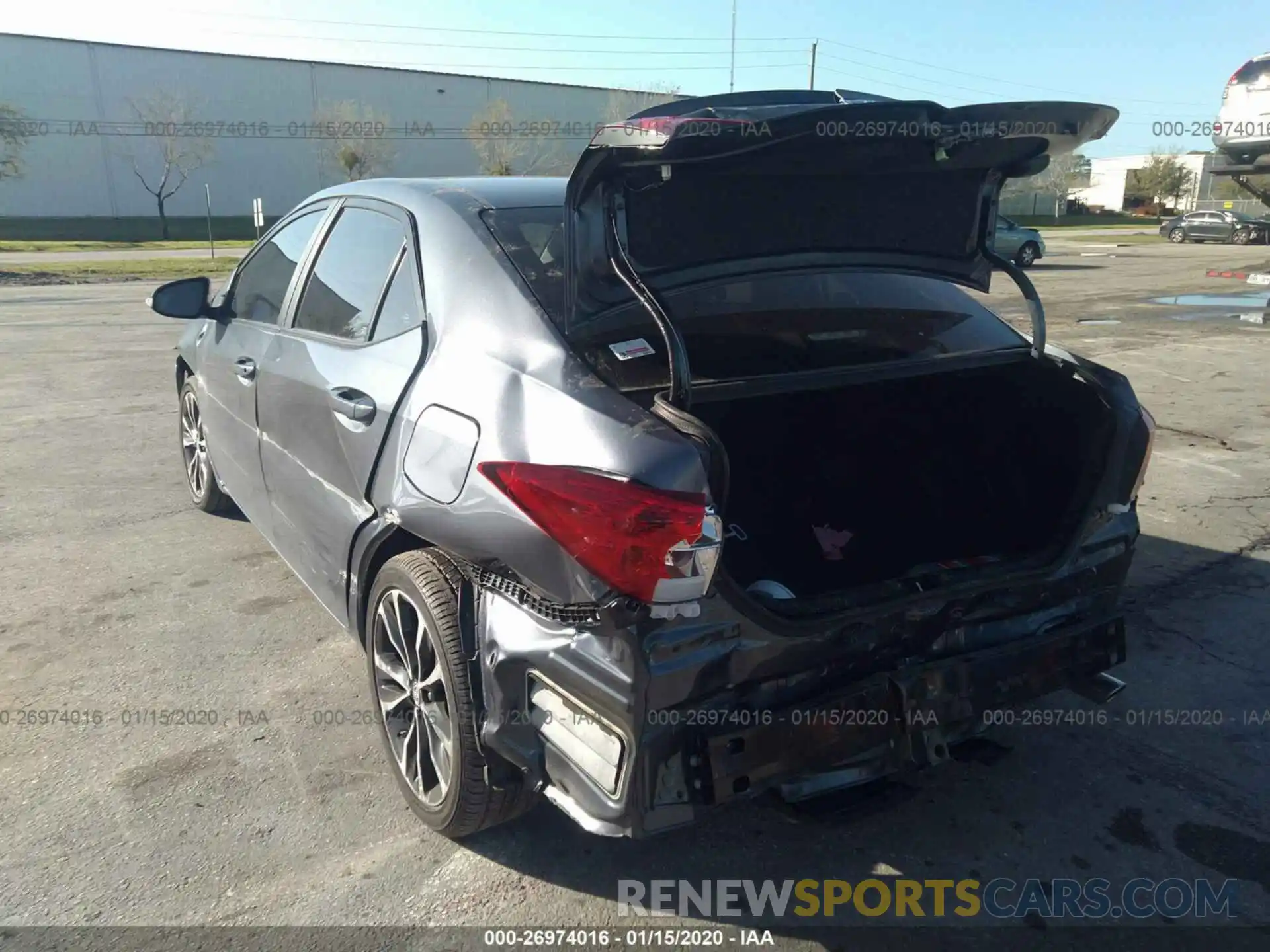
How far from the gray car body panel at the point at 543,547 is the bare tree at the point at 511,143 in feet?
176

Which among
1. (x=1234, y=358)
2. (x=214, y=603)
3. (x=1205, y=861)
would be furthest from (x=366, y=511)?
(x=1234, y=358)

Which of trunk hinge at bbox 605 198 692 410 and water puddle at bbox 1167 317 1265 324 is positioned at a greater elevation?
trunk hinge at bbox 605 198 692 410

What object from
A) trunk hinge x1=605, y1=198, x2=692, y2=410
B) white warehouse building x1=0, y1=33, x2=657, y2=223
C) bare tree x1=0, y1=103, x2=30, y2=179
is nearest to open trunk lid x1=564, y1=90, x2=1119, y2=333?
trunk hinge x1=605, y1=198, x2=692, y2=410

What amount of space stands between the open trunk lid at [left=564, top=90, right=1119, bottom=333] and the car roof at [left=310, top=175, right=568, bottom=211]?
2.17 ft

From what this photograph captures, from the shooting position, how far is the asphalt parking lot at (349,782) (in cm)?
255

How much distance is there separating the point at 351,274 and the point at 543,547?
164 centimetres

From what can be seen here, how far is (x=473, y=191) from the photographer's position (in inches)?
123

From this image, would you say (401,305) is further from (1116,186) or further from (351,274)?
(1116,186)

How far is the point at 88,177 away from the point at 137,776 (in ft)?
214

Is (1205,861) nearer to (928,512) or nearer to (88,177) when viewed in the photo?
(928,512)

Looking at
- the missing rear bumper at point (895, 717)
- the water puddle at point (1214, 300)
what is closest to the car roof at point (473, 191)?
Answer: the missing rear bumper at point (895, 717)

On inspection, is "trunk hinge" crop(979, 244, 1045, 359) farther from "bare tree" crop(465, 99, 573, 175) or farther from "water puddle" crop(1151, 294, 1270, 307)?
"bare tree" crop(465, 99, 573, 175)

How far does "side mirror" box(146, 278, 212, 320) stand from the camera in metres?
4.18

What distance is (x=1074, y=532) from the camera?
2.82 m
